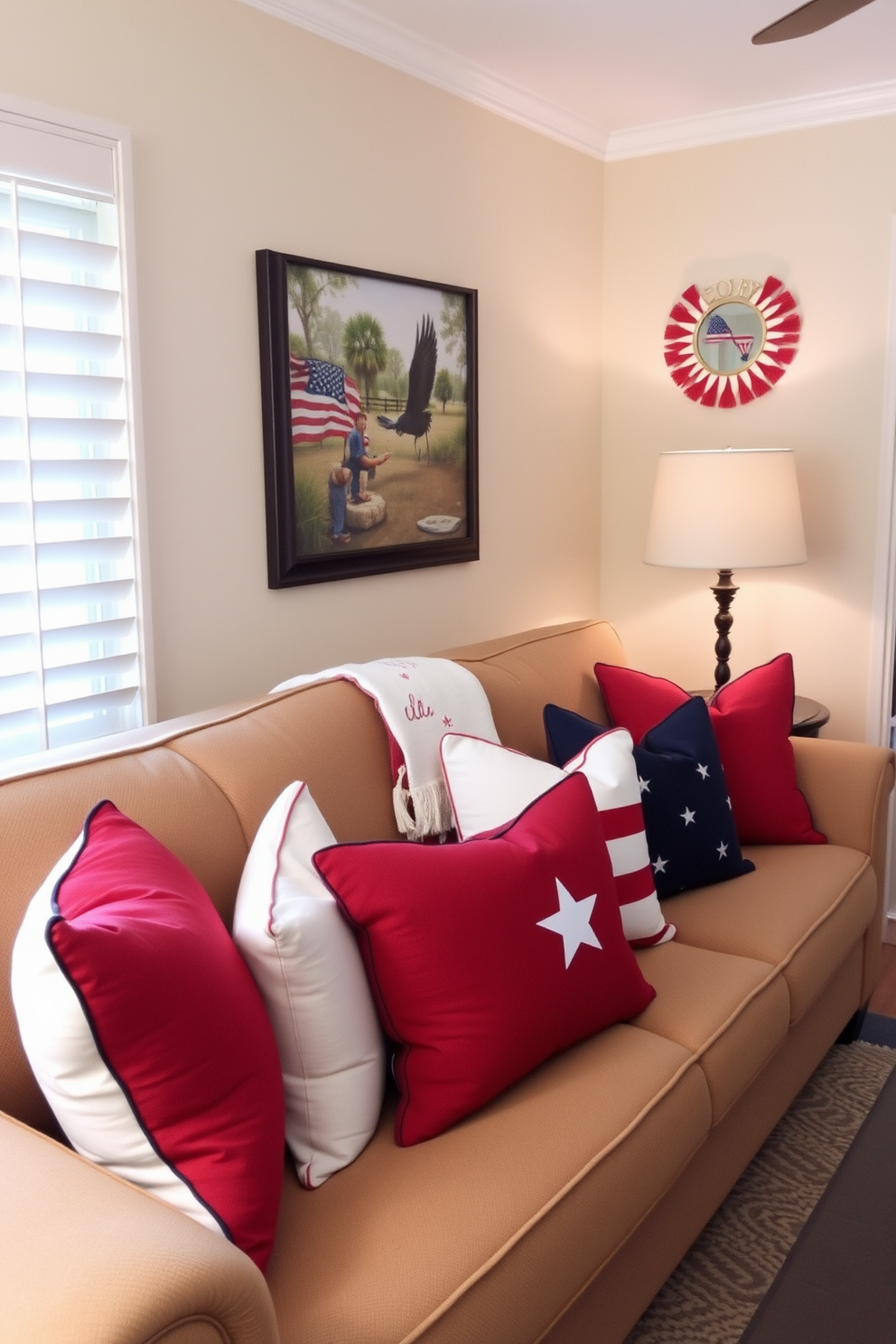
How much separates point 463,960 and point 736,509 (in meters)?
1.96

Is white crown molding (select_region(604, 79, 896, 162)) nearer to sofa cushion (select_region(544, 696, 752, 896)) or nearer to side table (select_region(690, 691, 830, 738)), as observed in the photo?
side table (select_region(690, 691, 830, 738))

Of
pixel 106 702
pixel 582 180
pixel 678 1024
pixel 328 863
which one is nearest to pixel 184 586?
pixel 106 702

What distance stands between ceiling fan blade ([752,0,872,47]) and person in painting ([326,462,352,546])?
123cm

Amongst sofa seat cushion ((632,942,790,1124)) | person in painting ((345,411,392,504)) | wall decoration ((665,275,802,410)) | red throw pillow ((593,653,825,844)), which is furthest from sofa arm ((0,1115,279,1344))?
wall decoration ((665,275,802,410))

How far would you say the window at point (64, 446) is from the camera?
6.49 ft

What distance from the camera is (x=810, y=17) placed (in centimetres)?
187

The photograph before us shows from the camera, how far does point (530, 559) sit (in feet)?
11.4

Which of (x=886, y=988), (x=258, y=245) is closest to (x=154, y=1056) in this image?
(x=258, y=245)

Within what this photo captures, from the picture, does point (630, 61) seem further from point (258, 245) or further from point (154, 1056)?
point (154, 1056)

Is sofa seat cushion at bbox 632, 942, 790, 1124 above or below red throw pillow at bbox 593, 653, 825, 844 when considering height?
below

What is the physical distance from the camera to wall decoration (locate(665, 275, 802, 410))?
3.37 metres

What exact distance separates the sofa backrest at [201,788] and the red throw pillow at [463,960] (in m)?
0.28

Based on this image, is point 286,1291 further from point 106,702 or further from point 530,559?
point 530,559

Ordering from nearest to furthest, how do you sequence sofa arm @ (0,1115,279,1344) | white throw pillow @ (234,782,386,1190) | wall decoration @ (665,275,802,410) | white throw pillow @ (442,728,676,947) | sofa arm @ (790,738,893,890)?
sofa arm @ (0,1115,279,1344) → white throw pillow @ (234,782,386,1190) → white throw pillow @ (442,728,676,947) → sofa arm @ (790,738,893,890) → wall decoration @ (665,275,802,410)
